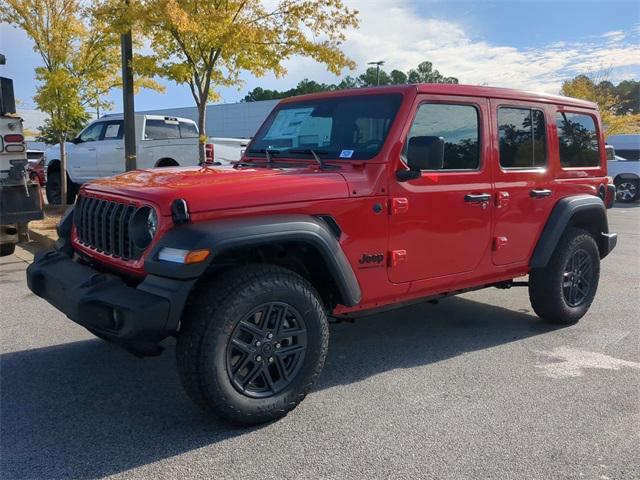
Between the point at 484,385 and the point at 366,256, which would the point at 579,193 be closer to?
the point at 484,385

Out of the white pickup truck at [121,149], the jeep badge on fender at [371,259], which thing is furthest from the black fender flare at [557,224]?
the white pickup truck at [121,149]

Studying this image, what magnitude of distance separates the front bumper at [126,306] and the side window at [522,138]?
8.90 ft

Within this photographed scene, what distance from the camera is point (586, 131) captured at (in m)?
5.11

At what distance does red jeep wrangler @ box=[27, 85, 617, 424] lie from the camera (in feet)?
9.40

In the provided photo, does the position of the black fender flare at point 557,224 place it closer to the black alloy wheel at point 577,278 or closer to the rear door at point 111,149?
the black alloy wheel at point 577,278

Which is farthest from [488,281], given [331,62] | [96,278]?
[331,62]

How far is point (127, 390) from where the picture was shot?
11.6ft

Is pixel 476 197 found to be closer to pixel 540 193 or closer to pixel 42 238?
pixel 540 193

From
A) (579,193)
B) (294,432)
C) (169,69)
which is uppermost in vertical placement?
(169,69)

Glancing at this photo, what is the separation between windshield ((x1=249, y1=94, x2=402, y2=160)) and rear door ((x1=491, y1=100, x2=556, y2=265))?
102cm

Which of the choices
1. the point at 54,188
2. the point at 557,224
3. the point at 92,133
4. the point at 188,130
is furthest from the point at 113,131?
the point at 557,224

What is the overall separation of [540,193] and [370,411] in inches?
91.3

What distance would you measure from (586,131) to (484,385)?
275cm

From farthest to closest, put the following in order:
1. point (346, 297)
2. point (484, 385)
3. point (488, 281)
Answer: point (488, 281) < point (484, 385) < point (346, 297)
